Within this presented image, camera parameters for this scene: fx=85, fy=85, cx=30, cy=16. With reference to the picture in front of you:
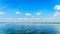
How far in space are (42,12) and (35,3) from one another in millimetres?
285

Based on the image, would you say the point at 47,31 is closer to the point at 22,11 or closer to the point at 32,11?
the point at 32,11

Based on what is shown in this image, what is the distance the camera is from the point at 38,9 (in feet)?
6.84

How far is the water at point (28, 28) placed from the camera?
212 cm

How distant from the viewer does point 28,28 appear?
7.14 ft

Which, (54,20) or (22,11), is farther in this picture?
(22,11)

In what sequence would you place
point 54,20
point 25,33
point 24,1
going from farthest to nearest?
point 25,33, point 24,1, point 54,20

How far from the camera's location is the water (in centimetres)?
212

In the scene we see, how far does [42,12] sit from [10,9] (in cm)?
79

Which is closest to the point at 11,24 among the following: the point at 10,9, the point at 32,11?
the point at 10,9

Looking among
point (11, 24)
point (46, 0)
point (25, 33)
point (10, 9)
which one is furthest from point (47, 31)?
point (10, 9)

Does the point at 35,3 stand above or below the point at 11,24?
above

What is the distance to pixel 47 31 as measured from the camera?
2223 millimetres

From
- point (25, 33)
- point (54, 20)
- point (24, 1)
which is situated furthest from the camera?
point (25, 33)

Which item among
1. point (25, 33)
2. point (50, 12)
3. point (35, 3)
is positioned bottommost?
point (25, 33)
